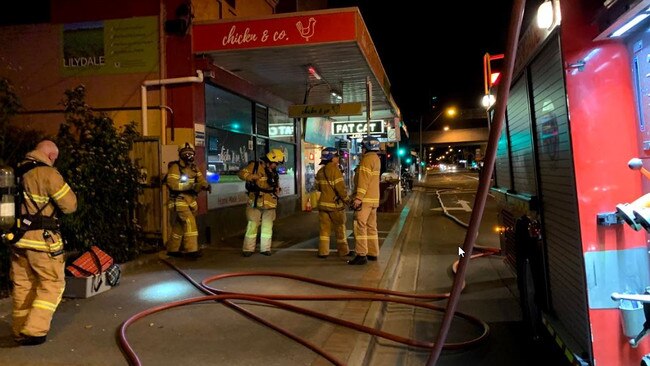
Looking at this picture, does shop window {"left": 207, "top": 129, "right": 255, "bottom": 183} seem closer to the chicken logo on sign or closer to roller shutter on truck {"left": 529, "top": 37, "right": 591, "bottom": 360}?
the chicken logo on sign

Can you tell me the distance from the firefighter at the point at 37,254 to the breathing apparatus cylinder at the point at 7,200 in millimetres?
142

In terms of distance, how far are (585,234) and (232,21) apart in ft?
24.4

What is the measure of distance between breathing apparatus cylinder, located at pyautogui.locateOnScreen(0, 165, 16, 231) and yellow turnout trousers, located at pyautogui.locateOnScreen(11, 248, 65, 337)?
1.00 feet

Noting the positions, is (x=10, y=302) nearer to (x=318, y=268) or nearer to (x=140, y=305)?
(x=140, y=305)

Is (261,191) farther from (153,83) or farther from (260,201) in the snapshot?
(153,83)

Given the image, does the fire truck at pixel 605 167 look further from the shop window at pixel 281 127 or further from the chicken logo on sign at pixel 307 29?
the shop window at pixel 281 127

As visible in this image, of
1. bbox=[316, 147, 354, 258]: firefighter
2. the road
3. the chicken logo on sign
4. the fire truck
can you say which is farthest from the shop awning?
the fire truck

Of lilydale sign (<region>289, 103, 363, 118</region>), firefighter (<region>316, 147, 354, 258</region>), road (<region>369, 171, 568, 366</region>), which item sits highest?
lilydale sign (<region>289, 103, 363, 118</region>)

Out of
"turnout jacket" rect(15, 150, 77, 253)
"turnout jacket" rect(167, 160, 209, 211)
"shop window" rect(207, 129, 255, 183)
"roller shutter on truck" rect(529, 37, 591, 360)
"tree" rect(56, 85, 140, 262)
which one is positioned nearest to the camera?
"roller shutter on truck" rect(529, 37, 591, 360)

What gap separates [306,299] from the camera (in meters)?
5.66

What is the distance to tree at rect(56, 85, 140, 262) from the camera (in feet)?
21.8

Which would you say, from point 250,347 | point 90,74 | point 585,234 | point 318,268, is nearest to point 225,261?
point 318,268

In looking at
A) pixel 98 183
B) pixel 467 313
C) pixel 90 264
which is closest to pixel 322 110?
pixel 98 183

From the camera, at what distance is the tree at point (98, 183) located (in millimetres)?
6645
